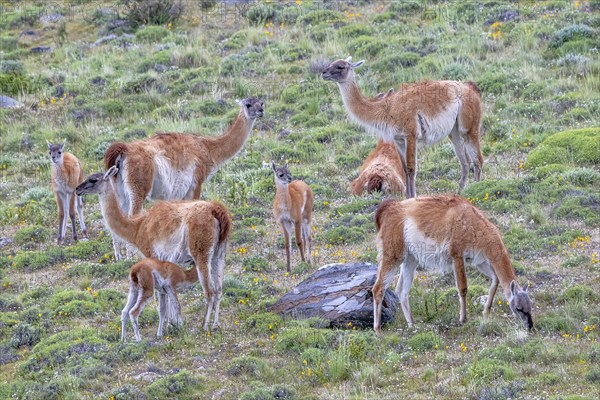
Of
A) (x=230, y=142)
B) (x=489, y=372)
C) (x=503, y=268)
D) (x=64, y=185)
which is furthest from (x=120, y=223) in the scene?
(x=489, y=372)

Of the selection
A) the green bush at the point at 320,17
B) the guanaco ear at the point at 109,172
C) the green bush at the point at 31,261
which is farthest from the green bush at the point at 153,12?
the guanaco ear at the point at 109,172

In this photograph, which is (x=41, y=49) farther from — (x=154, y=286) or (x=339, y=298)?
(x=339, y=298)

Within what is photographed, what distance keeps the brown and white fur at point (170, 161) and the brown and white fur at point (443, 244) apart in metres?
3.97

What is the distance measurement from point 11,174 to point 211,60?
275 inches

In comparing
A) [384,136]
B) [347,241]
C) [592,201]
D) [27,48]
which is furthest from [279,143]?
[27,48]

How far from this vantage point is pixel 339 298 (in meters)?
11.3

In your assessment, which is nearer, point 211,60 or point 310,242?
point 310,242

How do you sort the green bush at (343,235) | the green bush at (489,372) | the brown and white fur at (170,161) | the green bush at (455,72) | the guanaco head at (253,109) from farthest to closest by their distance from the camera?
the green bush at (455,72) < the guanaco head at (253,109) < the green bush at (343,235) < the brown and white fur at (170,161) < the green bush at (489,372)

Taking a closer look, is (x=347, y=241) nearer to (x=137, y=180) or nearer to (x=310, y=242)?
(x=310, y=242)

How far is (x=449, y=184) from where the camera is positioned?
54.0 feet

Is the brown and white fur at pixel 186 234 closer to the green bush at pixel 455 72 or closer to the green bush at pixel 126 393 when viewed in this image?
the green bush at pixel 126 393

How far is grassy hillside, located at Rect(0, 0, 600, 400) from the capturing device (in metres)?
9.94

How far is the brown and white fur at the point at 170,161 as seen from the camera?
528 inches

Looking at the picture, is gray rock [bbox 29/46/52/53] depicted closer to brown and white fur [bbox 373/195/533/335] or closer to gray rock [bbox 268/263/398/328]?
gray rock [bbox 268/263/398/328]
